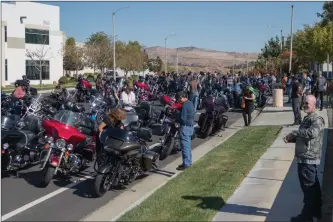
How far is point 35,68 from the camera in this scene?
55.7 meters

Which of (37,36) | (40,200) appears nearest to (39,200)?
(40,200)

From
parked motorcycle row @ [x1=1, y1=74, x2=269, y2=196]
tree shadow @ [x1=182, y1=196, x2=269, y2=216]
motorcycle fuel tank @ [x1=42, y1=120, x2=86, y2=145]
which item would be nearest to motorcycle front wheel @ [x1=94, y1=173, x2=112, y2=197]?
parked motorcycle row @ [x1=1, y1=74, x2=269, y2=196]

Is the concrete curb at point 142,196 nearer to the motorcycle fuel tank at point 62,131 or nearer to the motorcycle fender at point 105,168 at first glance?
the motorcycle fender at point 105,168

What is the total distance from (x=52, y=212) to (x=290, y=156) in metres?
5.83

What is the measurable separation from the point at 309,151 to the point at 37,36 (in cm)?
5448

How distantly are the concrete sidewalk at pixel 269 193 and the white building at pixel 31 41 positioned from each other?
1715 inches

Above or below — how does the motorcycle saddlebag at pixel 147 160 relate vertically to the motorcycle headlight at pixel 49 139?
below

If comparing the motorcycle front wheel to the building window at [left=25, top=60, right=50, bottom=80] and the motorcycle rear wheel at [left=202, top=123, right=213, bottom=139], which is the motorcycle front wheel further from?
the building window at [left=25, top=60, right=50, bottom=80]

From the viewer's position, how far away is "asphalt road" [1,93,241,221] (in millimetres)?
6727

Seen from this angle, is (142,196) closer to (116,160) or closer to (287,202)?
(116,160)

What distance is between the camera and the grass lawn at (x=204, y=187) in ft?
21.3

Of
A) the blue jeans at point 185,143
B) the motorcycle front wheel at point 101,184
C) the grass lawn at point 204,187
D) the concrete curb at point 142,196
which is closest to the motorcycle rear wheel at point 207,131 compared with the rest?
the concrete curb at point 142,196

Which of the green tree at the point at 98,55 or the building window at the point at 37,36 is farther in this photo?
the green tree at the point at 98,55

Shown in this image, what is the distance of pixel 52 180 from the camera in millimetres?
8812
